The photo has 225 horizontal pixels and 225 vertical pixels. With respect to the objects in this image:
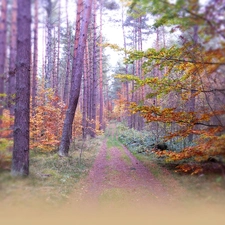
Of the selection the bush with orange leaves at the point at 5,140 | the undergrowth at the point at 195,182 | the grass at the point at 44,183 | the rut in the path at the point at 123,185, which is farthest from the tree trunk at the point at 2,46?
the undergrowth at the point at 195,182

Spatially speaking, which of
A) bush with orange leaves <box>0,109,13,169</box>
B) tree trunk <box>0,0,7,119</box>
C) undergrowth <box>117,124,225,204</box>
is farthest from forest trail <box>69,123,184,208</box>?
tree trunk <box>0,0,7,119</box>

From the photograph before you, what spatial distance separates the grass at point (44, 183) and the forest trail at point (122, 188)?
0.43 meters

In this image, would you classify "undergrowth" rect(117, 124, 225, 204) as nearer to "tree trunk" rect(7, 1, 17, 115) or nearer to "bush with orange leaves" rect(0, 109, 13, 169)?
"bush with orange leaves" rect(0, 109, 13, 169)

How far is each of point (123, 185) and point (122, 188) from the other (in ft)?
1.11

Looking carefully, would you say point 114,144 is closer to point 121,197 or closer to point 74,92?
point 74,92

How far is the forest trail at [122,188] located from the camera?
6.23 meters

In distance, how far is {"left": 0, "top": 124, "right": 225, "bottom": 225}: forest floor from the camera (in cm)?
515

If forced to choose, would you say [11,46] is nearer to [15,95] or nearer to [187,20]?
[15,95]

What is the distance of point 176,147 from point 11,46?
31.4ft

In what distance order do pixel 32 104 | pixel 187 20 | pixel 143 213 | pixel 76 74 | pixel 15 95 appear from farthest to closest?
1. pixel 32 104
2. pixel 76 74
3. pixel 15 95
4. pixel 187 20
5. pixel 143 213

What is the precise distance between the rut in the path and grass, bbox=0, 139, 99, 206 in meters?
0.56

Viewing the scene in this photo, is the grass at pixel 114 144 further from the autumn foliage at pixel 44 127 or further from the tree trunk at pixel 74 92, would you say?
the tree trunk at pixel 74 92

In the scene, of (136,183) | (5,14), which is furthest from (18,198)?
(5,14)

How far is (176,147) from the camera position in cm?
1301
